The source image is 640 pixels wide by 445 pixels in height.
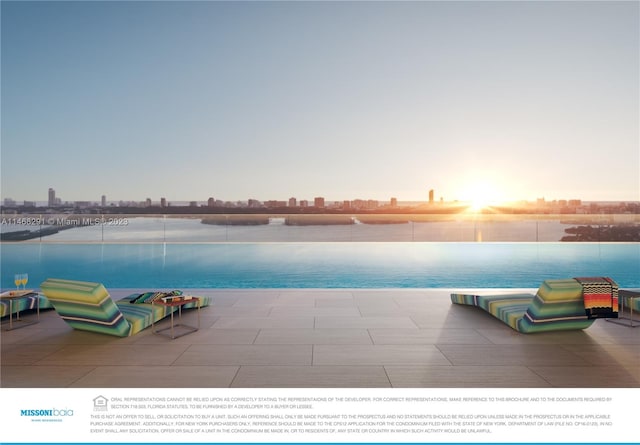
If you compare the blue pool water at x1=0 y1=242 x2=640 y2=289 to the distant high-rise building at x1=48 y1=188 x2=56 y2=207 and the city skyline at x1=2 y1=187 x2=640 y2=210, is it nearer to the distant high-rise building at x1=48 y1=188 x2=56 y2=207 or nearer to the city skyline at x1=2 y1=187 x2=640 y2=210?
the city skyline at x1=2 y1=187 x2=640 y2=210

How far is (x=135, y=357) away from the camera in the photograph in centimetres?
319

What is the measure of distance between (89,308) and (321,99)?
8.47 metres

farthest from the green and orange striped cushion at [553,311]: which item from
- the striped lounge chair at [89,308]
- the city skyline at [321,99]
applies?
the city skyline at [321,99]

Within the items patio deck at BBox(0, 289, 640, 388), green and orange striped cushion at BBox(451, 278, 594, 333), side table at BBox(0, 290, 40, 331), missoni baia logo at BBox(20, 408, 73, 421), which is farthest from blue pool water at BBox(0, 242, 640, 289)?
missoni baia logo at BBox(20, 408, 73, 421)

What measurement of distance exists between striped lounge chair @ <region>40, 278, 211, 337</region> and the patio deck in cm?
11

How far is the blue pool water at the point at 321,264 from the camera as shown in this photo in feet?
25.1

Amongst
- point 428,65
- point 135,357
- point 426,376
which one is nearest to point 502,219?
point 428,65

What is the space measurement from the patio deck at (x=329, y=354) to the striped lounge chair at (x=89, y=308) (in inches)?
4.2

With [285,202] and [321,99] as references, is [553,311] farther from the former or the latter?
[285,202]

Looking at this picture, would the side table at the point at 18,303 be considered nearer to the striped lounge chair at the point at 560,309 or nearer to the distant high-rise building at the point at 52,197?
the striped lounge chair at the point at 560,309

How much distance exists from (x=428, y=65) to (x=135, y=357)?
8.30 m

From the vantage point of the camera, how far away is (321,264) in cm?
904

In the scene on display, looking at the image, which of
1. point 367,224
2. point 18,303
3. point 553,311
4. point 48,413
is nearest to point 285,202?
point 367,224

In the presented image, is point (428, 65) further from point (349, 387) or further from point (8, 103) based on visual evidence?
point (8, 103)
